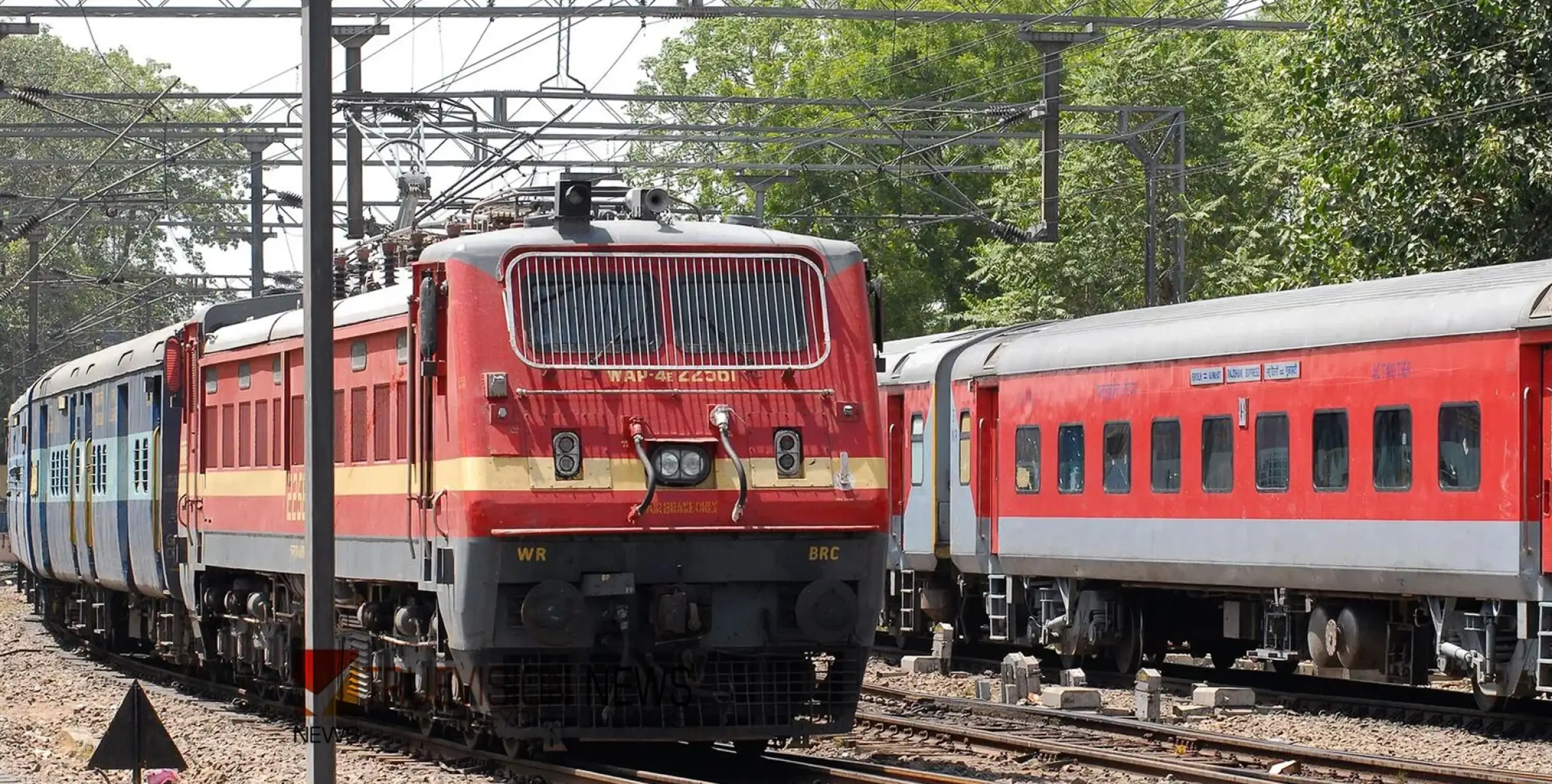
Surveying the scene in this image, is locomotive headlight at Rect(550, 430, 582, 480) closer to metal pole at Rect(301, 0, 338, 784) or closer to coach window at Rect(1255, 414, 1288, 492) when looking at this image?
metal pole at Rect(301, 0, 338, 784)

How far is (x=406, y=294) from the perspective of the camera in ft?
47.7

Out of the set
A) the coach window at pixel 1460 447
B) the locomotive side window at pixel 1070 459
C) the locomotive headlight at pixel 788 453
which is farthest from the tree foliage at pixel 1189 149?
the locomotive headlight at pixel 788 453

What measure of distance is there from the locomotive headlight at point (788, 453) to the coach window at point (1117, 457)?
27.3 feet

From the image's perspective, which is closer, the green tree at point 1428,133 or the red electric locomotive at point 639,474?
the red electric locomotive at point 639,474

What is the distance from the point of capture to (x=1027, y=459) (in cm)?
2366

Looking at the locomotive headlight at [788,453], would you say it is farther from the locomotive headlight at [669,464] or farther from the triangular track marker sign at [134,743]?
the triangular track marker sign at [134,743]

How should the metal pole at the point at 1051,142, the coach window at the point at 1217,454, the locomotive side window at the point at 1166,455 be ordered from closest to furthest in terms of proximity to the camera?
the coach window at the point at 1217,454 → the locomotive side window at the point at 1166,455 → the metal pole at the point at 1051,142

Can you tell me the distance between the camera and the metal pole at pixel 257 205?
125 feet

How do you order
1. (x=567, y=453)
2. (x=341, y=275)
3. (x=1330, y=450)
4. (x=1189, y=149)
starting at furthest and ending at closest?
(x=1189, y=149), (x=1330, y=450), (x=341, y=275), (x=567, y=453)

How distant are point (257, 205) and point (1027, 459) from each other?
2002 cm

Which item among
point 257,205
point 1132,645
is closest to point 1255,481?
point 1132,645

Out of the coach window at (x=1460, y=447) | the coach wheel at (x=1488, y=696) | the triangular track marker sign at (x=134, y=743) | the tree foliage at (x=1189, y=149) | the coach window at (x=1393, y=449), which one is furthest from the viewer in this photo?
the tree foliage at (x=1189, y=149)

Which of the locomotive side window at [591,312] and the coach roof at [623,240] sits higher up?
the coach roof at [623,240]

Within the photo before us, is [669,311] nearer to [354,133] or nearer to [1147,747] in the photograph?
[1147,747]
